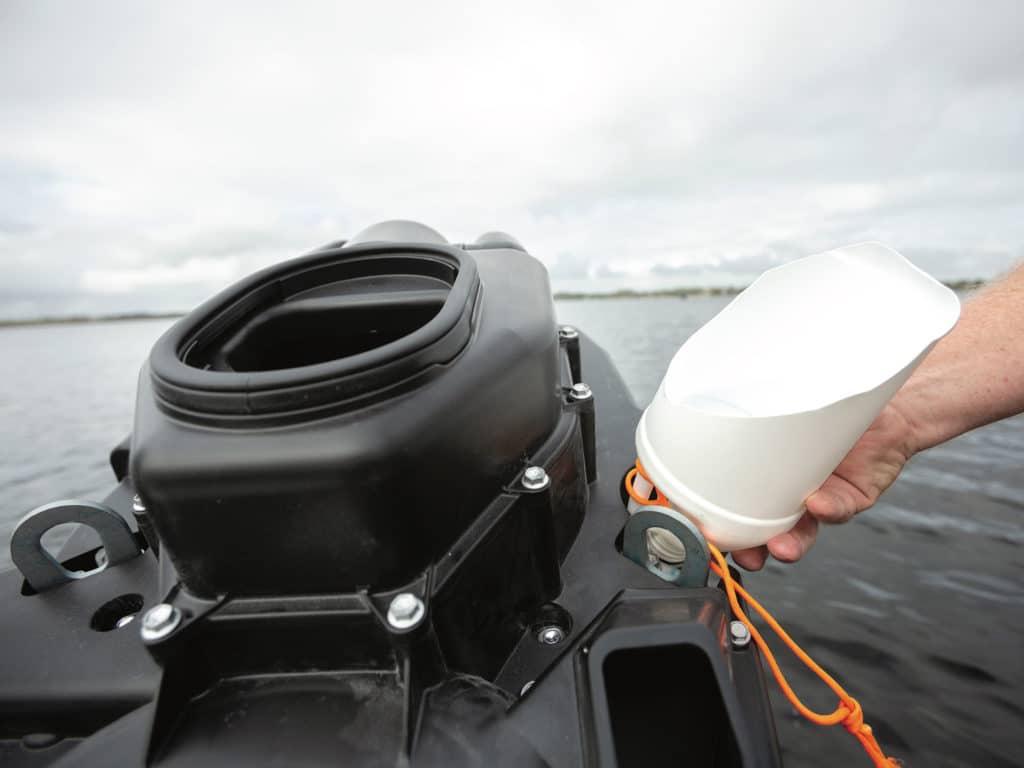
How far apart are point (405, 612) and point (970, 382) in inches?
69.3

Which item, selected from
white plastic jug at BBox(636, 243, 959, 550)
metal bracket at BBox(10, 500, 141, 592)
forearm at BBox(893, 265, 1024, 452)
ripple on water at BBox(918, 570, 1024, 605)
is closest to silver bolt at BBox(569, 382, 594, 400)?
white plastic jug at BBox(636, 243, 959, 550)

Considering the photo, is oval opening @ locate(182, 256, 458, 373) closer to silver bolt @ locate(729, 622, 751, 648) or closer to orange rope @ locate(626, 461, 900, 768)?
orange rope @ locate(626, 461, 900, 768)

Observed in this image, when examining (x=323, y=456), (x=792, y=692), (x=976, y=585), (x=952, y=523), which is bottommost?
(x=952, y=523)

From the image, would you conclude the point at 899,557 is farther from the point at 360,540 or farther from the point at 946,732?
the point at 360,540

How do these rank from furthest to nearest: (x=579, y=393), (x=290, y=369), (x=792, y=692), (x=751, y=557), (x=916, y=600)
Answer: (x=916, y=600) < (x=579, y=393) < (x=751, y=557) < (x=792, y=692) < (x=290, y=369)

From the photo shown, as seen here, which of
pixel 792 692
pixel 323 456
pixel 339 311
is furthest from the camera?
pixel 339 311

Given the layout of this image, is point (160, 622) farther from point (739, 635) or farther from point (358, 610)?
point (739, 635)

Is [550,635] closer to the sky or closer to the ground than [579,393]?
closer to the ground

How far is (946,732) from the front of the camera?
213 centimetres

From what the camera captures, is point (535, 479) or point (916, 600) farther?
point (916, 600)

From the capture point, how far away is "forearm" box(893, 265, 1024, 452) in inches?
57.4

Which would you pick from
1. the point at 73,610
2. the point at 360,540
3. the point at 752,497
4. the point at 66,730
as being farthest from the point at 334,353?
the point at 752,497

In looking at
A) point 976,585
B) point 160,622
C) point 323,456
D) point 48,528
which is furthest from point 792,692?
point 976,585

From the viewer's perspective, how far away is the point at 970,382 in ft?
4.85
